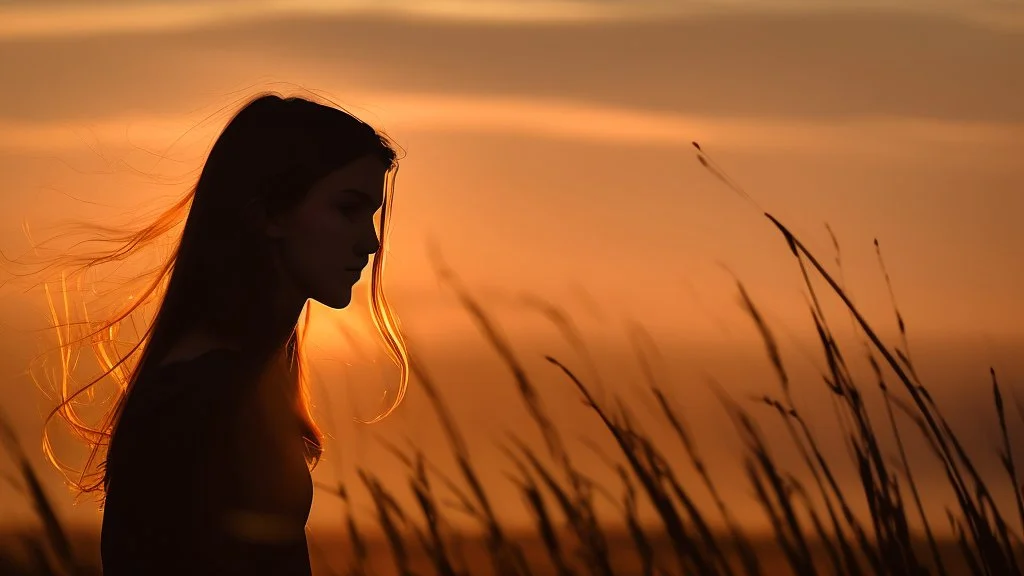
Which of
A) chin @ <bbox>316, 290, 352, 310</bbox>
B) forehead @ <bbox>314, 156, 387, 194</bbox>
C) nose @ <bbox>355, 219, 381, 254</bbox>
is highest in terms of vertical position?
forehead @ <bbox>314, 156, 387, 194</bbox>

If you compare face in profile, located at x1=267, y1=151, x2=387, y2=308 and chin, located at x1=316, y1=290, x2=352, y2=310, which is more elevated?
face in profile, located at x1=267, y1=151, x2=387, y2=308

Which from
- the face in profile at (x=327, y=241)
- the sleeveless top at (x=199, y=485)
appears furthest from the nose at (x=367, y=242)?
the sleeveless top at (x=199, y=485)

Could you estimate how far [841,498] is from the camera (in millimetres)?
1976

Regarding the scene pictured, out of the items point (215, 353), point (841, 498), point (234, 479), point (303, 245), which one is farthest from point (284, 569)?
point (841, 498)

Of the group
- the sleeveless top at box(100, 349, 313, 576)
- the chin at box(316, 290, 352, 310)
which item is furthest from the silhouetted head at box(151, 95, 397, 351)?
the sleeveless top at box(100, 349, 313, 576)

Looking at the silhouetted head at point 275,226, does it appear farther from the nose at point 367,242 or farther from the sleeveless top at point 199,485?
the sleeveless top at point 199,485

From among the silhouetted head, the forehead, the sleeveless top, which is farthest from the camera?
the forehead

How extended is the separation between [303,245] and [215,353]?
0.69 feet

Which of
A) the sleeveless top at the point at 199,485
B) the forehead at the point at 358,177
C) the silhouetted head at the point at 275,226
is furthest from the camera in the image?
the forehead at the point at 358,177

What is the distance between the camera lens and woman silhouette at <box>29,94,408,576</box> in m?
1.67

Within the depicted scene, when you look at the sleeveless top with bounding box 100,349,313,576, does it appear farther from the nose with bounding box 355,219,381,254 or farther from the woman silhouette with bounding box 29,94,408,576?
the nose with bounding box 355,219,381,254

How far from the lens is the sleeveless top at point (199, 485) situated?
5.46 feet

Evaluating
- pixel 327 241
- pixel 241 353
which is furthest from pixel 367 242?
pixel 241 353

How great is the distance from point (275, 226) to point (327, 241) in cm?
8
